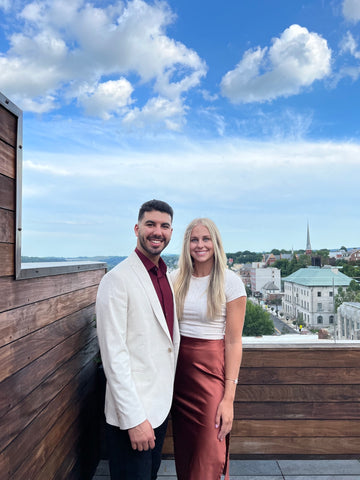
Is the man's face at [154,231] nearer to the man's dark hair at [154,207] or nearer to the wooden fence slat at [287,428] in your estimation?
the man's dark hair at [154,207]

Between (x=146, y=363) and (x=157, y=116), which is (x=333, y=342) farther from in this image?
(x=157, y=116)

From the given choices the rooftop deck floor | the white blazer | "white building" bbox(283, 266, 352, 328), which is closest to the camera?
the white blazer

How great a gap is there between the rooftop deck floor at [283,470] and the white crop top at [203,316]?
1.19 m

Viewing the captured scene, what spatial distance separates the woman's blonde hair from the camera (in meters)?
1.76

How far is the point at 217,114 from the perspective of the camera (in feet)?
75.0

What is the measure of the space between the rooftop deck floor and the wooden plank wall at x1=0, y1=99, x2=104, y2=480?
1.68 ft

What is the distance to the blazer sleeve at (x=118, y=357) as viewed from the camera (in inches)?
55.7

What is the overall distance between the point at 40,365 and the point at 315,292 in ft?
7.17

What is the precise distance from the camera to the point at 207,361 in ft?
5.74

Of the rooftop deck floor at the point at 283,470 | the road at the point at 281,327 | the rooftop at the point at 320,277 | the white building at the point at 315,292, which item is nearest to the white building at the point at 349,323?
the white building at the point at 315,292

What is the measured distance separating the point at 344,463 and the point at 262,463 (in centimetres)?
56

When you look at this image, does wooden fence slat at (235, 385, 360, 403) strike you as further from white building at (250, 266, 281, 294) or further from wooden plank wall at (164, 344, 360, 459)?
white building at (250, 266, 281, 294)

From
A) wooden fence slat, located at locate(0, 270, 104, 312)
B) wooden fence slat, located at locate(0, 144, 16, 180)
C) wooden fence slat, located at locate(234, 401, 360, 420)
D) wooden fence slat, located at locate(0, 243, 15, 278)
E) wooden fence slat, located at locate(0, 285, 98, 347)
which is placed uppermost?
wooden fence slat, located at locate(0, 144, 16, 180)

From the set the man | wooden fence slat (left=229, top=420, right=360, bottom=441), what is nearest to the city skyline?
the man
